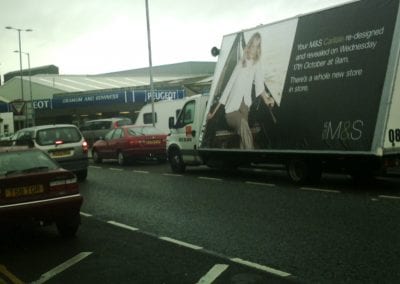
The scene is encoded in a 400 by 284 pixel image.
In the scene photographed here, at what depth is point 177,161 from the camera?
58.4 ft

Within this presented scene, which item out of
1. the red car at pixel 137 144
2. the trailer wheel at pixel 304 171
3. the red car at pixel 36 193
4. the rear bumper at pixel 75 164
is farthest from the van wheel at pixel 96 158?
the red car at pixel 36 193

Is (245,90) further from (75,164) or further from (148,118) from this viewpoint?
(148,118)

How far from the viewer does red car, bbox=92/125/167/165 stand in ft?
71.6

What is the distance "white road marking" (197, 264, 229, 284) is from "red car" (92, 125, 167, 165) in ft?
51.0

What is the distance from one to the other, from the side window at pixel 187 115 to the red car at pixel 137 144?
452 centimetres

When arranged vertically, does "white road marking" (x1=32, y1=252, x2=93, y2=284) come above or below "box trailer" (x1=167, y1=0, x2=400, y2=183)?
below

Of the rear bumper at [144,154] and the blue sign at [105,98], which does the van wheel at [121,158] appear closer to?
the rear bumper at [144,154]

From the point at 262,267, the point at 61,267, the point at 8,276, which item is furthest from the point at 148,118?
the point at 262,267

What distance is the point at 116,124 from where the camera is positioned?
31859mm

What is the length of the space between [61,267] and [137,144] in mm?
15172

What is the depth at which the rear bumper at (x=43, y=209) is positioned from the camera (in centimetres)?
763

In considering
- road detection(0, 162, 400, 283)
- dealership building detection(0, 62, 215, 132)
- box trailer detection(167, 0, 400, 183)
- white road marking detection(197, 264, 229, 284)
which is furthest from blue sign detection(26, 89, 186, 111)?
white road marking detection(197, 264, 229, 284)

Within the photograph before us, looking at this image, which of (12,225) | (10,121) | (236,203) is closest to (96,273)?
(12,225)

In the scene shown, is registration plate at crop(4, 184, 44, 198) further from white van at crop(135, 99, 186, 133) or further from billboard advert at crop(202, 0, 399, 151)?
white van at crop(135, 99, 186, 133)
